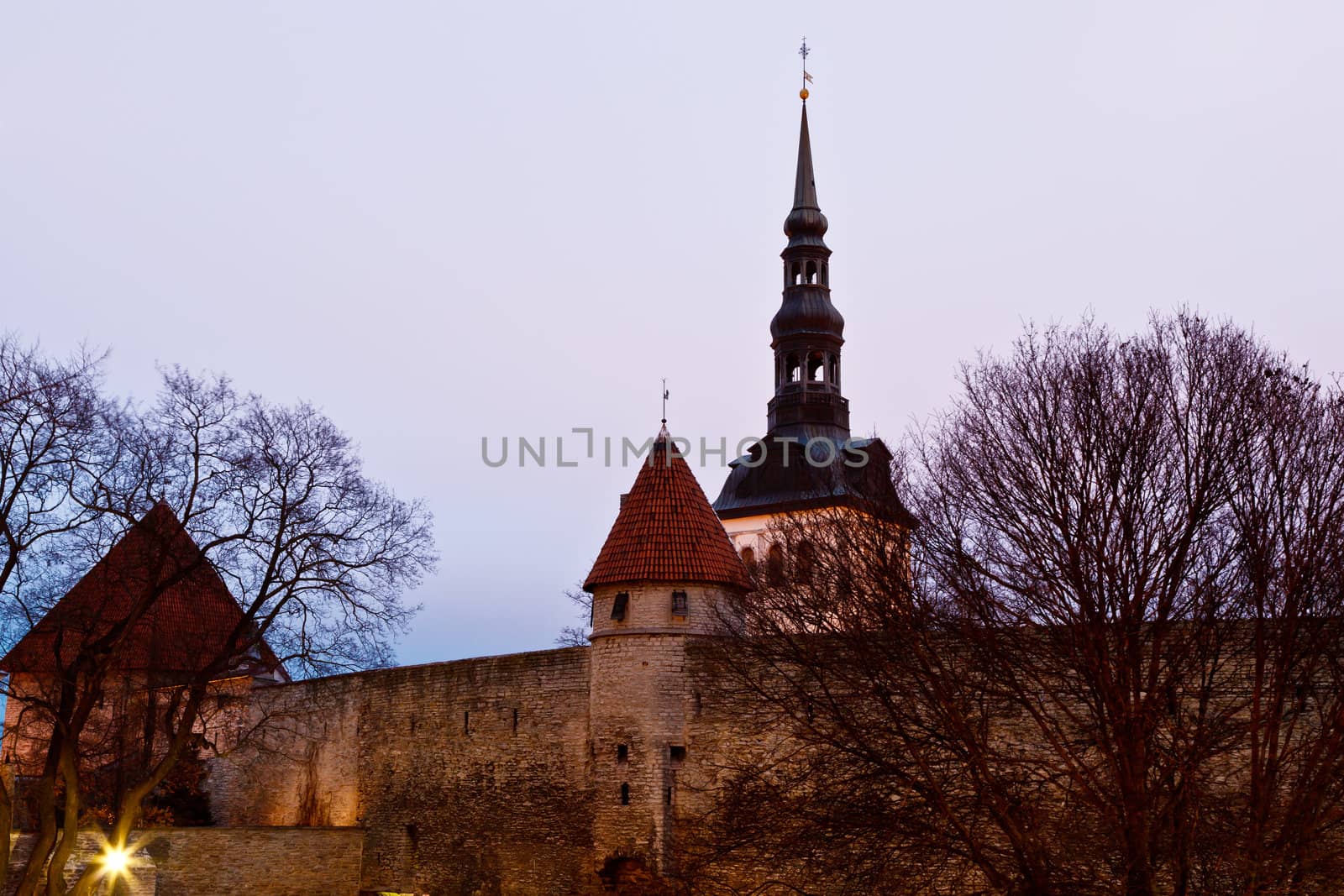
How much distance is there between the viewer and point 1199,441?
11.6 meters

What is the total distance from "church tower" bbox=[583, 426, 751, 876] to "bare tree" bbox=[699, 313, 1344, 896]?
5822mm

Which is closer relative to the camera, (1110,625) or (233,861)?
(1110,625)

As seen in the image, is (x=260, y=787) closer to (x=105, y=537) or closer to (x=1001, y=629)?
(x=105, y=537)

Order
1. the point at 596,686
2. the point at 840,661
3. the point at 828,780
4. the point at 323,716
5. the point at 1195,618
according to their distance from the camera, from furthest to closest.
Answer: the point at 323,716 → the point at 596,686 → the point at 828,780 → the point at 840,661 → the point at 1195,618

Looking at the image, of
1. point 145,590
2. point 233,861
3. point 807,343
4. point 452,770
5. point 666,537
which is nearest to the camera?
point 145,590

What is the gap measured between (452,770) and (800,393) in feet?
68.2

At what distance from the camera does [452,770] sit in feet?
75.7

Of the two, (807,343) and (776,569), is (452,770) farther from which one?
(807,343)

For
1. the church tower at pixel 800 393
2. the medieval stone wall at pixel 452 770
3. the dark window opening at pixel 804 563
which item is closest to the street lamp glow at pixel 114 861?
the medieval stone wall at pixel 452 770

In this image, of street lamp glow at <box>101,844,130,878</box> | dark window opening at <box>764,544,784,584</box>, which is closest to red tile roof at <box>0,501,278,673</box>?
street lamp glow at <box>101,844,130,878</box>

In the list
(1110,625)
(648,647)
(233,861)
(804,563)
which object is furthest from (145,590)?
(1110,625)

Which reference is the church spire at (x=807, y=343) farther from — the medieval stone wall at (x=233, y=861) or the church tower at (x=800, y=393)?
the medieval stone wall at (x=233, y=861)

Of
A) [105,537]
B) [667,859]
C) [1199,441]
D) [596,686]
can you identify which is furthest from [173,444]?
[1199,441]

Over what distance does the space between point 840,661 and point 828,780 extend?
2.18m
